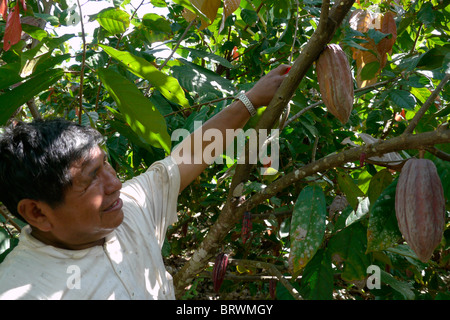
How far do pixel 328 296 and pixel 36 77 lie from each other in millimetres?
1068

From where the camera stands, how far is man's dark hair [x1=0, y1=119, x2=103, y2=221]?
999 millimetres

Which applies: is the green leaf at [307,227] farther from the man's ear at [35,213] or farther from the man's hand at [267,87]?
the man's ear at [35,213]

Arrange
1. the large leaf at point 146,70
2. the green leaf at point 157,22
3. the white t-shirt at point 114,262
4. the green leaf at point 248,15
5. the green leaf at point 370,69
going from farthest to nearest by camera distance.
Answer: the green leaf at point 248,15
the green leaf at point 157,22
the green leaf at point 370,69
the large leaf at point 146,70
the white t-shirt at point 114,262

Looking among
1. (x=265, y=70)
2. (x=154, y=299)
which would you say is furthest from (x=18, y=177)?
(x=265, y=70)

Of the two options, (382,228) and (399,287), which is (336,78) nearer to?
(382,228)

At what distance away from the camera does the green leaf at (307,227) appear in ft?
3.49

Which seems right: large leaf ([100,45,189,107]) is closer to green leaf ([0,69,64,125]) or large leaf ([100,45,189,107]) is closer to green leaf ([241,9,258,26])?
green leaf ([0,69,64,125])

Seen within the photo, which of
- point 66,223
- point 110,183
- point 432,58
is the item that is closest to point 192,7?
point 110,183

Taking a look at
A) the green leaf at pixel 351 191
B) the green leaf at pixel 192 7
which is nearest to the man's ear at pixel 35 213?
the green leaf at pixel 192 7

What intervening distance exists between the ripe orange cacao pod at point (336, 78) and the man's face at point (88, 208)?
62cm

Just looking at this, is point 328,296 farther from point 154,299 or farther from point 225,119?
point 225,119

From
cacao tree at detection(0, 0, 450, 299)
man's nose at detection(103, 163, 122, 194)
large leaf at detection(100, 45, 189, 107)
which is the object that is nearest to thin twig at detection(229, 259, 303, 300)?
cacao tree at detection(0, 0, 450, 299)
